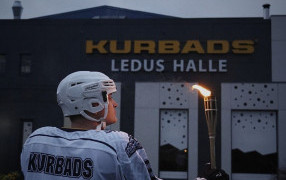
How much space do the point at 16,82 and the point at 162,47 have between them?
7771mm

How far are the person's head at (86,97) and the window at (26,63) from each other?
54.4ft

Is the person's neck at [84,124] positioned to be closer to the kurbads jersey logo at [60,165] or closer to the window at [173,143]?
the kurbads jersey logo at [60,165]

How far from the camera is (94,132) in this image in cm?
280

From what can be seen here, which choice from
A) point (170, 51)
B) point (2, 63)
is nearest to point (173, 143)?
point (170, 51)

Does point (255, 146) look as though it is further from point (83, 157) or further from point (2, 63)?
point (83, 157)

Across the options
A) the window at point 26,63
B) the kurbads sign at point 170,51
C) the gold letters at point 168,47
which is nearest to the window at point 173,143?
the kurbads sign at point 170,51

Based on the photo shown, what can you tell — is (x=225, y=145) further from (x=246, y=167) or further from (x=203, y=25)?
(x=203, y=25)

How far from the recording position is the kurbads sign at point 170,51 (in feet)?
58.2

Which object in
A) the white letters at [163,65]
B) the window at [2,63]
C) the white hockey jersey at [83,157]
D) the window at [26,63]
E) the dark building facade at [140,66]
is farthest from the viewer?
the window at [2,63]

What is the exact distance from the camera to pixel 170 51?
59.1ft

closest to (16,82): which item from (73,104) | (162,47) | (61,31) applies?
(61,31)

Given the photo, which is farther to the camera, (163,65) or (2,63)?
(2,63)

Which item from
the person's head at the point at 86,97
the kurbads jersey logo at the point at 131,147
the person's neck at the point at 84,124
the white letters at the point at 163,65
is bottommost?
the kurbads jersey logo at the point at 131,147

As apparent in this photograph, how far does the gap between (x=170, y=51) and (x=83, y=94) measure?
15164 millimetres
